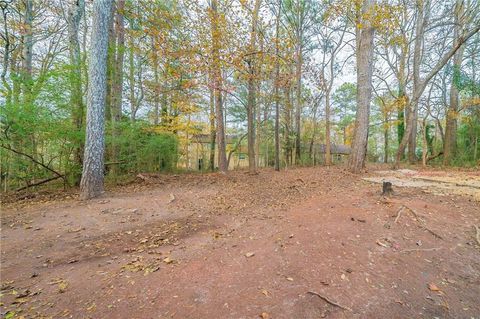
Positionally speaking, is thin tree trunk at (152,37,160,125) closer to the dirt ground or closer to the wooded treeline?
the wooded treeline

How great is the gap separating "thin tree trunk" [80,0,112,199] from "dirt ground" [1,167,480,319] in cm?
99

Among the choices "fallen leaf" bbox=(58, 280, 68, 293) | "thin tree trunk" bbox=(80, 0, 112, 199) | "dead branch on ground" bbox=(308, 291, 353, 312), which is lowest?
"fallen leaf" bbox=(58, 280, 68, 293)

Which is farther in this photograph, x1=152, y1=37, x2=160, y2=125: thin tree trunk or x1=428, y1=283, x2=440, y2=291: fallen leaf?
x1=152, y1=37, x2=160, y2=125: thin tree trunk

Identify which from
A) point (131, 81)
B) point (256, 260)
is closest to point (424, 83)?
point (256, 260)

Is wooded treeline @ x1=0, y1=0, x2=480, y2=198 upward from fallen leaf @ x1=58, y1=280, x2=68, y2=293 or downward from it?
upward

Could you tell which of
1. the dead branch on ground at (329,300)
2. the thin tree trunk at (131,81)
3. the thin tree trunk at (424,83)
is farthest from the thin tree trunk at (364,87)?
the thin tree trunk at (131,81)

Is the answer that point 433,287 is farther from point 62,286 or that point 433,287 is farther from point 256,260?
point 62,286

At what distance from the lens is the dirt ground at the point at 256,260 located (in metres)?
1.87

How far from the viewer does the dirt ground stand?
1.87 meters

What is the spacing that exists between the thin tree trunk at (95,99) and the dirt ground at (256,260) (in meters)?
0.99

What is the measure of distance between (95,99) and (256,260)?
4993mm

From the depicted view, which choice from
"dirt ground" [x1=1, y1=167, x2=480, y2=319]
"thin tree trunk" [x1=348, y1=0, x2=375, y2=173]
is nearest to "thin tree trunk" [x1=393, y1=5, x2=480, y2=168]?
"thin tree trunk" [x1=348, y1=0, x2=375, y2=173]

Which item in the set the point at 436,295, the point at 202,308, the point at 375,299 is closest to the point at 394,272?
the point at 436,295

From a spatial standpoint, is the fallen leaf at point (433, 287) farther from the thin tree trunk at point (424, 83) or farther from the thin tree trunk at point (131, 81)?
the thin tree trunk at point (131, 81)
